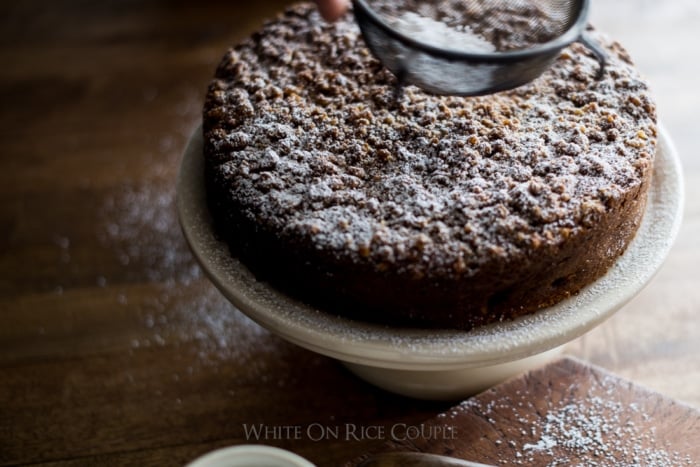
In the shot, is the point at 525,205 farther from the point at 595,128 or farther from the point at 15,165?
the point at 15,165

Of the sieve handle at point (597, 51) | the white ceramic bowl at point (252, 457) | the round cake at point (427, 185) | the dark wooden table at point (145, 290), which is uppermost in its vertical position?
the sieve handle at point (597, 51)

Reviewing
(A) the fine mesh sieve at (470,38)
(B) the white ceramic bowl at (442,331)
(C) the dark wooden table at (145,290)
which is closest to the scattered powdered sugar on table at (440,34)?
(A) the fine mesh sieve at (470,38)

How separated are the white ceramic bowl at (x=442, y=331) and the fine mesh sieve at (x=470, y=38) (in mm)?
318

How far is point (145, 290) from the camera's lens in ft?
5.56

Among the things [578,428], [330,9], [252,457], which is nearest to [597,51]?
[330,9]

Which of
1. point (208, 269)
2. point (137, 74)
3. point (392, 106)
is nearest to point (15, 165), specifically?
point (137, 74)

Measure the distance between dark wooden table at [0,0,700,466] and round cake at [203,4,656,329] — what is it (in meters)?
0.31

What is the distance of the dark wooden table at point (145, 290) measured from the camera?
144cm

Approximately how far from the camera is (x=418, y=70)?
1304 mm

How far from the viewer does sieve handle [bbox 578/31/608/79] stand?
138 centimetres

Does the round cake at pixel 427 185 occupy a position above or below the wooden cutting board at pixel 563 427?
above

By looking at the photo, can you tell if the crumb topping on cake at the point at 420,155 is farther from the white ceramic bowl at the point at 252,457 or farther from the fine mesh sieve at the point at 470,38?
the white ceramic bowl at the point at 252,457

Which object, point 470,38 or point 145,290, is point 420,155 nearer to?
point 470,38

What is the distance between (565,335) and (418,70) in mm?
496
